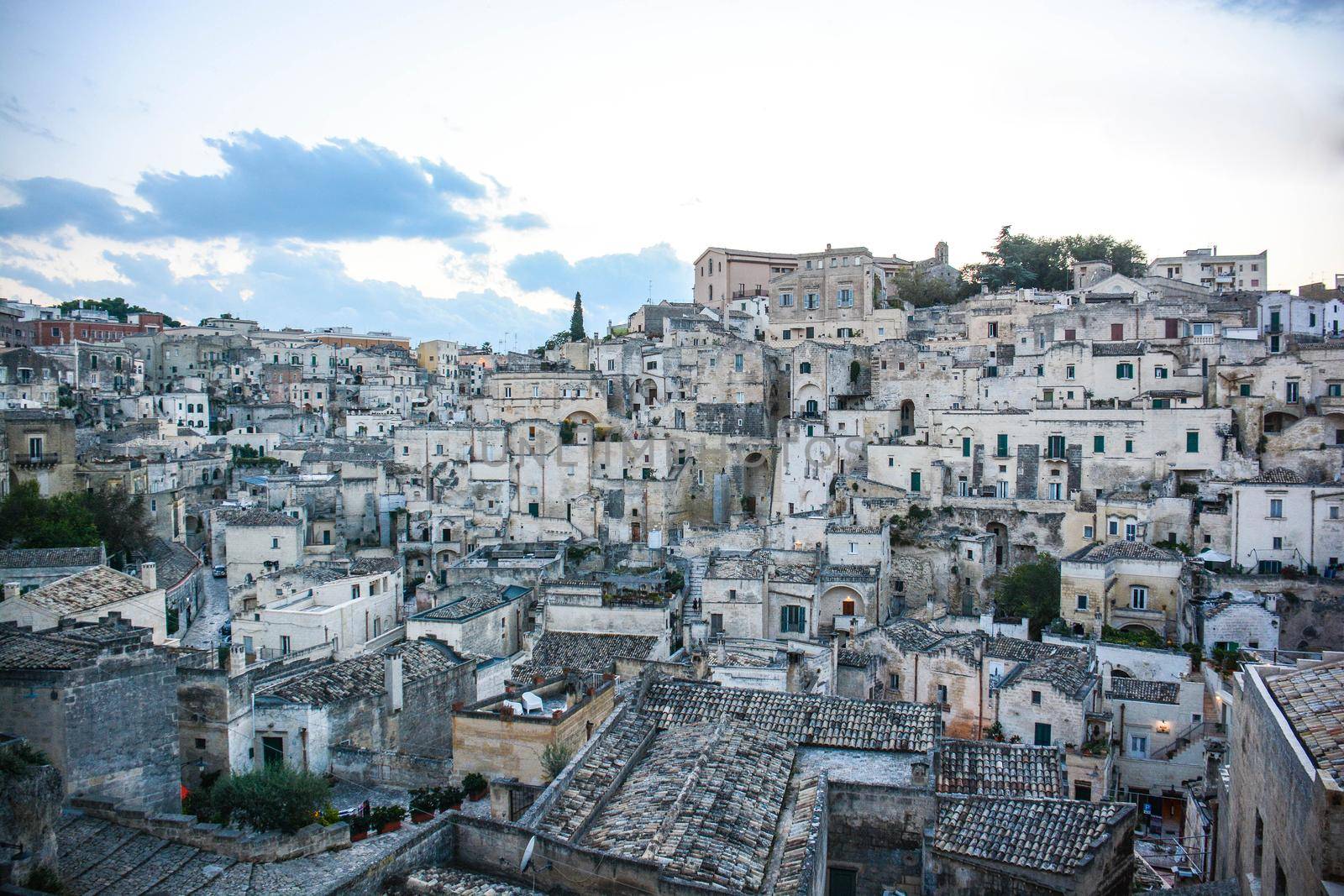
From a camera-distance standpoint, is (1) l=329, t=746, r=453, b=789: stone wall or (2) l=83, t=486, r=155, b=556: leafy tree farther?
(2) l=83, t=486, r=155, b=556: leafy tree

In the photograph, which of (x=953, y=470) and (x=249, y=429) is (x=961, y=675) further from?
(x=249, y=429)

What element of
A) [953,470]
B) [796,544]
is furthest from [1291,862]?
[953,470]

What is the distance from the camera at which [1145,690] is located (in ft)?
76.6

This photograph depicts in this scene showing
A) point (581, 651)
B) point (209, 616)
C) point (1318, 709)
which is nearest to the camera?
point (1318, 709)

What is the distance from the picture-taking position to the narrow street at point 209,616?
29.1 meters

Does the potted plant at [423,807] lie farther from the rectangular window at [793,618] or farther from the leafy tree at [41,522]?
the leafy tree at [41,522]

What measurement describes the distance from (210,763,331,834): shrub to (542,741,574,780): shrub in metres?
3.35

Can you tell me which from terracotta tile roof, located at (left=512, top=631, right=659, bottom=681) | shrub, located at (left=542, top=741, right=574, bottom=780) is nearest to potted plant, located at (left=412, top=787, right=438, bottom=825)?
shrub, located at (left=542, top=741, right=574, bottom=780)

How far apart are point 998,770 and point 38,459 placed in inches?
1350

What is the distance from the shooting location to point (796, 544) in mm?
33844

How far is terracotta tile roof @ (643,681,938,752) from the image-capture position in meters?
15.6

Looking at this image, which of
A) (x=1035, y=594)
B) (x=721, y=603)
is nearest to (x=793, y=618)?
(x=721, y=603)

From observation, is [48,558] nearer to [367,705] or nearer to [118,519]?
[118,519]

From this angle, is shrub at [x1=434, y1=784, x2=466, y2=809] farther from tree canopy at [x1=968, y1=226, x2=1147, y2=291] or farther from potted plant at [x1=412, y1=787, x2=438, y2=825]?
tree canopy at [x1=968, y1=226, x2=1147, y2=291]
